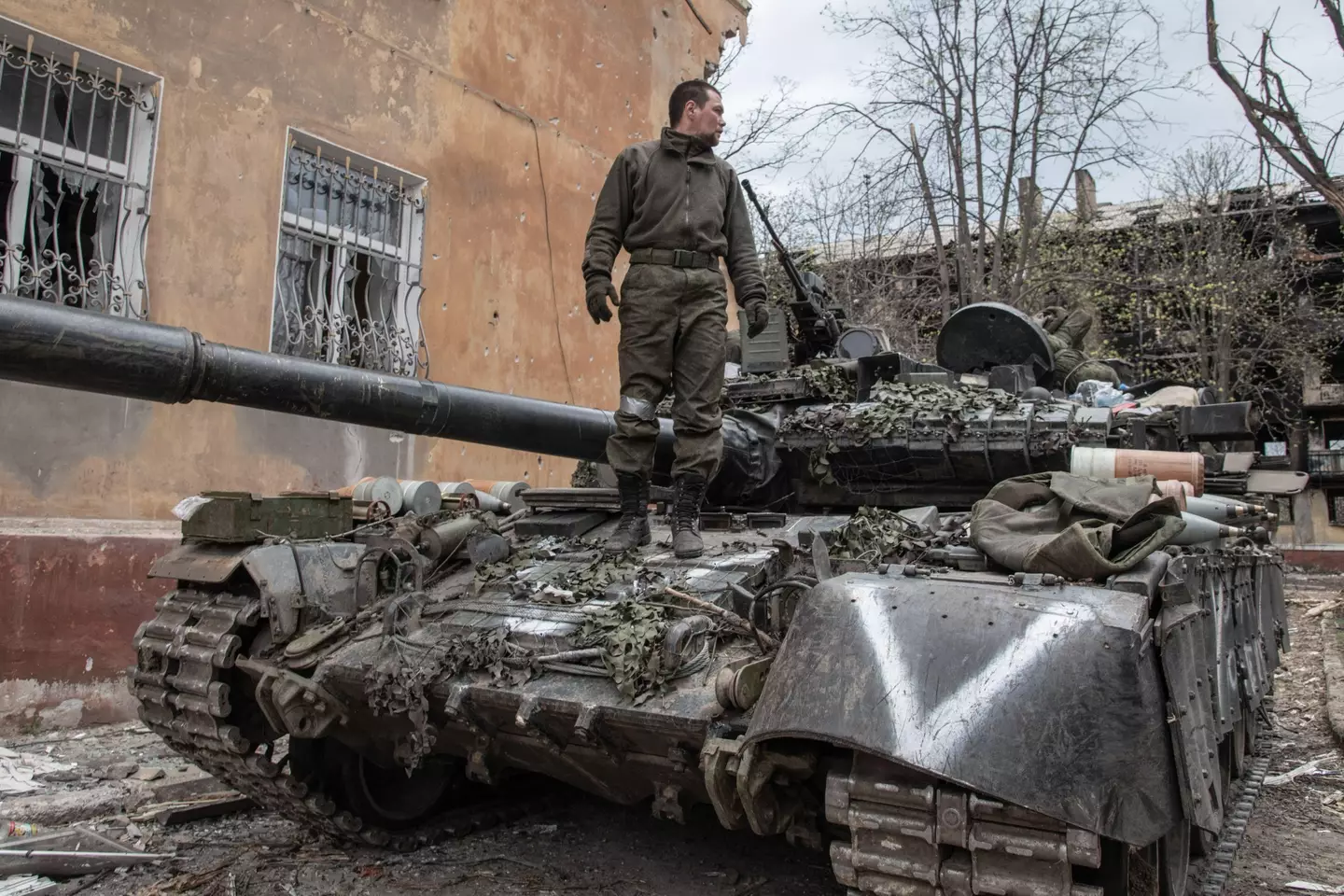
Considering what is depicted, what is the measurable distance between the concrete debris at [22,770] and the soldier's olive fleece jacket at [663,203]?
3.66 metres

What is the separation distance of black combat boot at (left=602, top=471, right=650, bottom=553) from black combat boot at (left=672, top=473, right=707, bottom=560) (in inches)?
8.3

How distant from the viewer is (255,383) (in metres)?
3.73

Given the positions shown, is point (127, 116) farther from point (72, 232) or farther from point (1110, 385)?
point (1110, 385)

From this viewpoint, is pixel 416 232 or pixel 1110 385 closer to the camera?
pixel 1110 385

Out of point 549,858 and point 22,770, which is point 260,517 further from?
point 22,770

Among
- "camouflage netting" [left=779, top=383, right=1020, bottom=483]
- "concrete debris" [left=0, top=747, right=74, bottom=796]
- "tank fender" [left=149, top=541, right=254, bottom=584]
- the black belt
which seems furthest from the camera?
"concrete debris" [left=0, top=747, right=74, bottom=796]

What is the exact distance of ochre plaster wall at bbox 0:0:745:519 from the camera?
6.58 meters

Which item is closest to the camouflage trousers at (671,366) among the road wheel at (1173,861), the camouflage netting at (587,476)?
the road wheel at (1173,861)

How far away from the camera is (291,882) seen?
417 centimetres

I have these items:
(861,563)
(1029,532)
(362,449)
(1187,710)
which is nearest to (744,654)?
(861,563)

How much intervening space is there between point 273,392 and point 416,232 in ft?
16.3

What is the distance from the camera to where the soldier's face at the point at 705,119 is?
454 cm

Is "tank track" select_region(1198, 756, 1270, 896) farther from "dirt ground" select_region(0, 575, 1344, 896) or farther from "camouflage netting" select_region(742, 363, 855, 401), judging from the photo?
"camouflage netting" select_region(742, 363, 855, 401)

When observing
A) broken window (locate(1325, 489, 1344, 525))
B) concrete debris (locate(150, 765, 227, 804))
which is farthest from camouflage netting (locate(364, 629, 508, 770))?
broken window (locate(1325, 489, 1344, 525))
